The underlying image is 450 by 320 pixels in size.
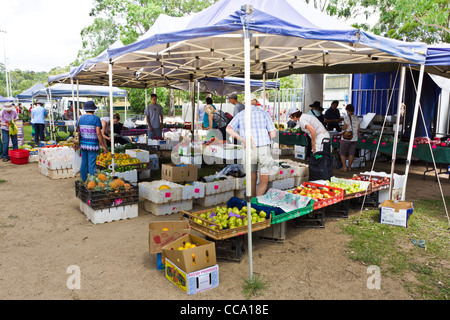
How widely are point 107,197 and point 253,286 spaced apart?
3049mm

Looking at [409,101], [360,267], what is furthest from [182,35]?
[409,101]

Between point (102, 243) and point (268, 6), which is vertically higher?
point (268, 6)

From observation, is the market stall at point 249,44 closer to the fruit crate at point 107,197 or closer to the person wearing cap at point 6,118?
the fruit crate at point 107,197

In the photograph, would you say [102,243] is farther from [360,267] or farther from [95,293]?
[360,267]

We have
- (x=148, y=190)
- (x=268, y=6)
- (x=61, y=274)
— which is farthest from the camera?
(x=148, y=190)

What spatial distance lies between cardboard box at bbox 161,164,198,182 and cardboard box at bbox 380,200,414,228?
340 centimetres

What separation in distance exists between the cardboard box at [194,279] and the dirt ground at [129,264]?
0.07m

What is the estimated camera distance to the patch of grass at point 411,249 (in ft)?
12.4

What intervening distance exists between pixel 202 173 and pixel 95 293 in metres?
5.98

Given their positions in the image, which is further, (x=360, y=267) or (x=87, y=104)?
(x=87, y=104)

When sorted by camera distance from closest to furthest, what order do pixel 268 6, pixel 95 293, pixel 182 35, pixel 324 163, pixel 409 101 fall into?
1. pixel 95 293
2. pixel 182 35
3. pixel 268 6
4. pixel 324 163
5. pixel 409 101

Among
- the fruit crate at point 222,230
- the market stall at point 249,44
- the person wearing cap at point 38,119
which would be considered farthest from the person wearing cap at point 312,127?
the person wearing cap at point 38,119

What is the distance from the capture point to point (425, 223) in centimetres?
564

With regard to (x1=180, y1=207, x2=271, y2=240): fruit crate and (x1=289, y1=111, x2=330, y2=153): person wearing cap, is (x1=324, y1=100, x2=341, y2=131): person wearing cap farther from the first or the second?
(x1=180, y1=207, x2=271, y2=240): fruit crate
